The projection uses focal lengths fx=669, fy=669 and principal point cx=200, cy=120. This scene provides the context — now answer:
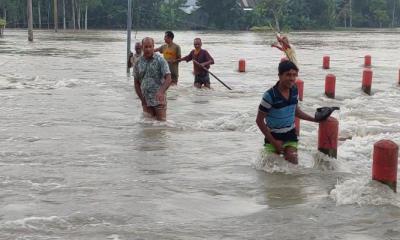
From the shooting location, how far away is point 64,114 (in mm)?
12578

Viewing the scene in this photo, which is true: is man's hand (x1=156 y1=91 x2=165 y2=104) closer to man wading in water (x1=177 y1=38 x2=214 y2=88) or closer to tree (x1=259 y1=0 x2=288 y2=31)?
man wading in water (x1=177 y1=38 x2=214 y2=88)

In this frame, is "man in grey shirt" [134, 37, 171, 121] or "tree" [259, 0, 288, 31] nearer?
"man in grey shirt" [134, 37, 171, 121]

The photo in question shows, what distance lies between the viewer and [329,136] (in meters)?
8.20

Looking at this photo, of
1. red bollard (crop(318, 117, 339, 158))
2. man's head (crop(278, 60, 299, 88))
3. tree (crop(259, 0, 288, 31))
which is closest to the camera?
man's head (crop(278, 60, 299, 88))

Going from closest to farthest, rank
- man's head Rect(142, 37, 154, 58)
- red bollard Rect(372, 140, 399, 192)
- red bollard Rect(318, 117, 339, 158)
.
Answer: red bollard Rect(372, 140, 399, 192) → red bollard Rect(318, 117, 339, 158) → man's head Rect(142, 37, 154, 58)

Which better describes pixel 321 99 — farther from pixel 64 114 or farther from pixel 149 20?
pixel 149 20

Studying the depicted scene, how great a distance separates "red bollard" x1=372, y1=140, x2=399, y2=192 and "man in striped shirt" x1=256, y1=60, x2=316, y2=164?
43.6 inches

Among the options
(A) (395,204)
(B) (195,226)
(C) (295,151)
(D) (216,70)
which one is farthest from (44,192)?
(D) (216,70)

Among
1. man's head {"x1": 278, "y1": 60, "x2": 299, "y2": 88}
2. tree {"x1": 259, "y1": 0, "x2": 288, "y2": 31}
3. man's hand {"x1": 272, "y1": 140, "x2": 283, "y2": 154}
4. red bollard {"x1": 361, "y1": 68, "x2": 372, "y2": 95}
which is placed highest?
tree {"x1": 259, "y1": 0, "x2": 288, "y2": 31}

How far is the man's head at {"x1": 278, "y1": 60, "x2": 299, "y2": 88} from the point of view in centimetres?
708

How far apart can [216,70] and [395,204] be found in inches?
711

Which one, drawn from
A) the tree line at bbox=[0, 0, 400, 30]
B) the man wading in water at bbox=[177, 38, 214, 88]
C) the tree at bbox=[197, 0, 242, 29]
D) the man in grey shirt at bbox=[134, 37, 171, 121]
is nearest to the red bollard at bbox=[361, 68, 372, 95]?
the man wading in water at bbox=[177, 38, 214, 88]

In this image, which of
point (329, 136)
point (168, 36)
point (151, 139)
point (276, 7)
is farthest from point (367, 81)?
point (276, 7)

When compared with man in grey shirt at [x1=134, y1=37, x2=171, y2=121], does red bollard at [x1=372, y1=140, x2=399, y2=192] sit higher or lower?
lower
